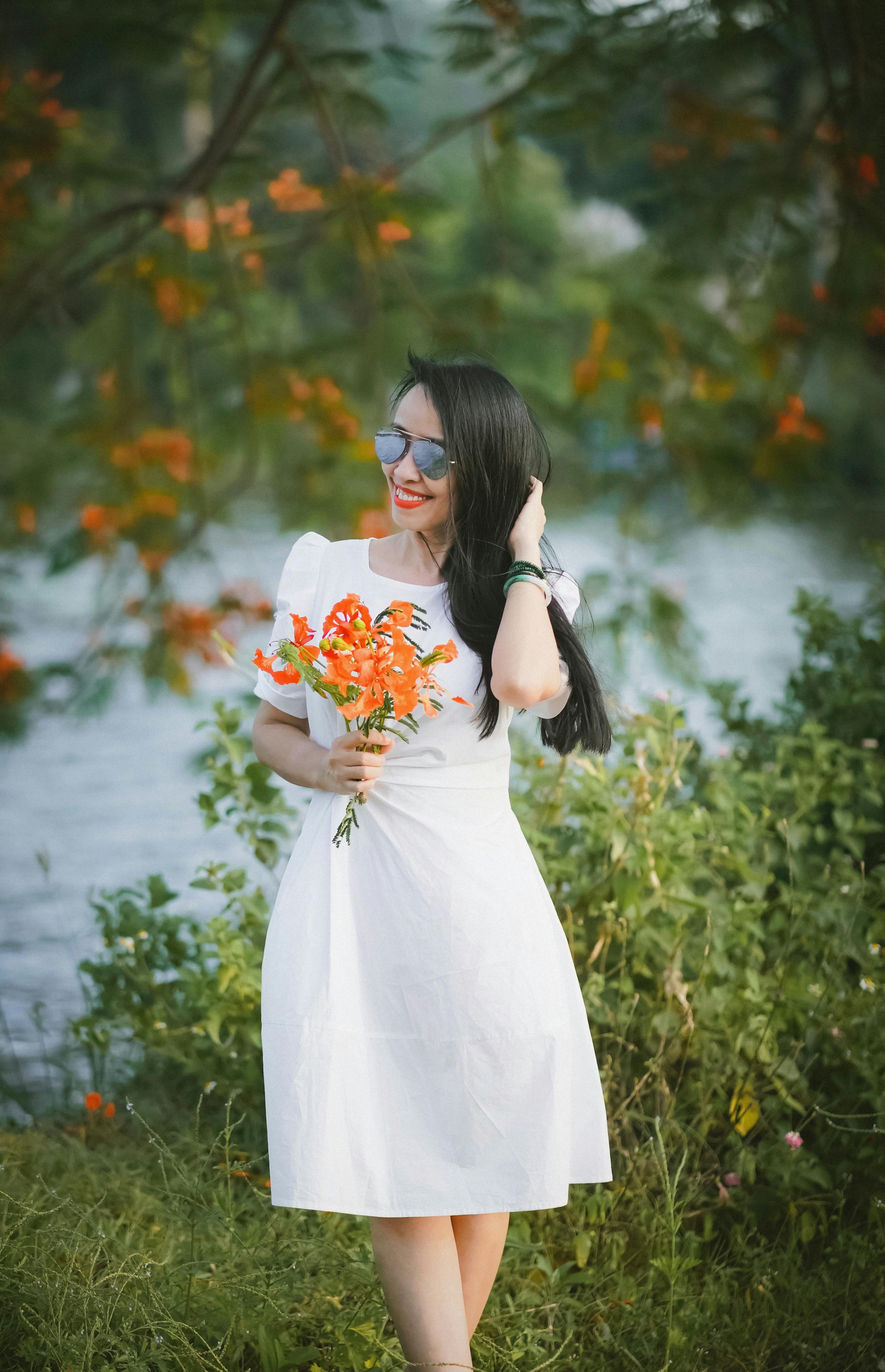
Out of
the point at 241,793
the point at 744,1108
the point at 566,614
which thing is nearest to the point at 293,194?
the point at 241,793

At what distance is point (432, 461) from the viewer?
1.40m

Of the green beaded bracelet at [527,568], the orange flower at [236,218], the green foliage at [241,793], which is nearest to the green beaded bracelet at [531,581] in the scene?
the green beaded bracelet at [527,568]

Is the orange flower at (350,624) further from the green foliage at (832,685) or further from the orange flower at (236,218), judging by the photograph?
the orange flower at (236,218)

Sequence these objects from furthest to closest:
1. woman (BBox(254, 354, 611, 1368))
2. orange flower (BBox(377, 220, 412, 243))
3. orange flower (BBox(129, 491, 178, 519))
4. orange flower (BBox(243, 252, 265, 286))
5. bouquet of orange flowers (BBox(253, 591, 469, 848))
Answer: orange flower (BBox(243, 252, 265, 286)) → orange flower (BBox(377, 220, 412, 243)) → orange flower (BBox(129, 491, 178, 519)) → woman (BBox(254, 354, 611, 1368)) → bouquet of orange flowers (BBox(253, 591, 469, 848))

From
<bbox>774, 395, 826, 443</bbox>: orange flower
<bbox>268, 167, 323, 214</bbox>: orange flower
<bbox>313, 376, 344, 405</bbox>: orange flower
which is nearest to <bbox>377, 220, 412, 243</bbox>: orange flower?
<bbox>268, 167, 323, 214</bbox>: orange flower

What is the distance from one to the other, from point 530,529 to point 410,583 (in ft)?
0.52

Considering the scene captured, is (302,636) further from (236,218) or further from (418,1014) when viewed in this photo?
(236,218)

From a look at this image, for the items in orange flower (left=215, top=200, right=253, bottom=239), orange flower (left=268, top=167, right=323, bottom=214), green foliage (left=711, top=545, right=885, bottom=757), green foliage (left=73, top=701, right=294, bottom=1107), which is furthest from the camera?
orange flower (left=215, top=200, right=253, bottom=239)

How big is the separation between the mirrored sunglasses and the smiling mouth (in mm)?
30

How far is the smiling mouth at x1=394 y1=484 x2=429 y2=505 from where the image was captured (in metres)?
1.43

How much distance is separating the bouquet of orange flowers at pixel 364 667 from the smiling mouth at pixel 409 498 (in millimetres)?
133

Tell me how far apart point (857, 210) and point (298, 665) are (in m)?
2.34

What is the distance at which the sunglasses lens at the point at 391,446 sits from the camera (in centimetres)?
141

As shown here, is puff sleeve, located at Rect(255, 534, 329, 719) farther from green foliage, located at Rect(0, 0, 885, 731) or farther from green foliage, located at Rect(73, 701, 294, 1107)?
green foliage, located at Rect(0, 0, 885, 731)
